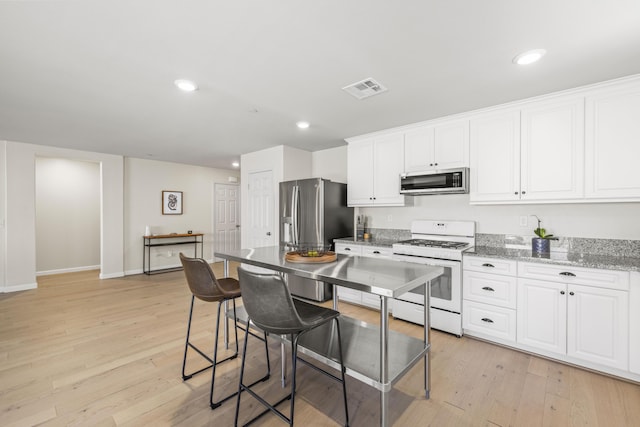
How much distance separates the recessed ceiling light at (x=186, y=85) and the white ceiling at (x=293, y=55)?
0.08 m

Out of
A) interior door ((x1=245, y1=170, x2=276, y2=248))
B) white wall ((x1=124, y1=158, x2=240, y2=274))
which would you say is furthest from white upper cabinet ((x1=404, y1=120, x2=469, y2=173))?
white wall ((x1=124, y1=158, x2=240, y2=274))

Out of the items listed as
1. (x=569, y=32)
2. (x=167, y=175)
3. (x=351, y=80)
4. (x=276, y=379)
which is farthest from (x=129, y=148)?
(x=569, y=32)

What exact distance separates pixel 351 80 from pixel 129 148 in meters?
4.60

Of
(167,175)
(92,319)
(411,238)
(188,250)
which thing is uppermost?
(167,175)

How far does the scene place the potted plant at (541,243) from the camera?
290cm

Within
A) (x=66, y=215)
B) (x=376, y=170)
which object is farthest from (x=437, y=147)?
(x=66, y=215)

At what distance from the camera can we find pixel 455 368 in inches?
96.8

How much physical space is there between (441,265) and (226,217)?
19.8 feet

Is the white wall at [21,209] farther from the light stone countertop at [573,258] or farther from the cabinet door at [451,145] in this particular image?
the light stone countertop at [573,258]

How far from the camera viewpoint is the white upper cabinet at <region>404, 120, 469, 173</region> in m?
3.32

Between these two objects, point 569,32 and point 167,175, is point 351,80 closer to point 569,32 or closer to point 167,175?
point 569,32

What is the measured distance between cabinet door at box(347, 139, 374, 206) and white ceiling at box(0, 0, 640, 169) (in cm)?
67

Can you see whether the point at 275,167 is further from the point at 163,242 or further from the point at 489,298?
the point at 489,298

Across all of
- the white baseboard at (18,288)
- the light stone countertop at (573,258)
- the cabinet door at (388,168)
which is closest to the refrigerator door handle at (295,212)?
the cabinet door at (388,168)
